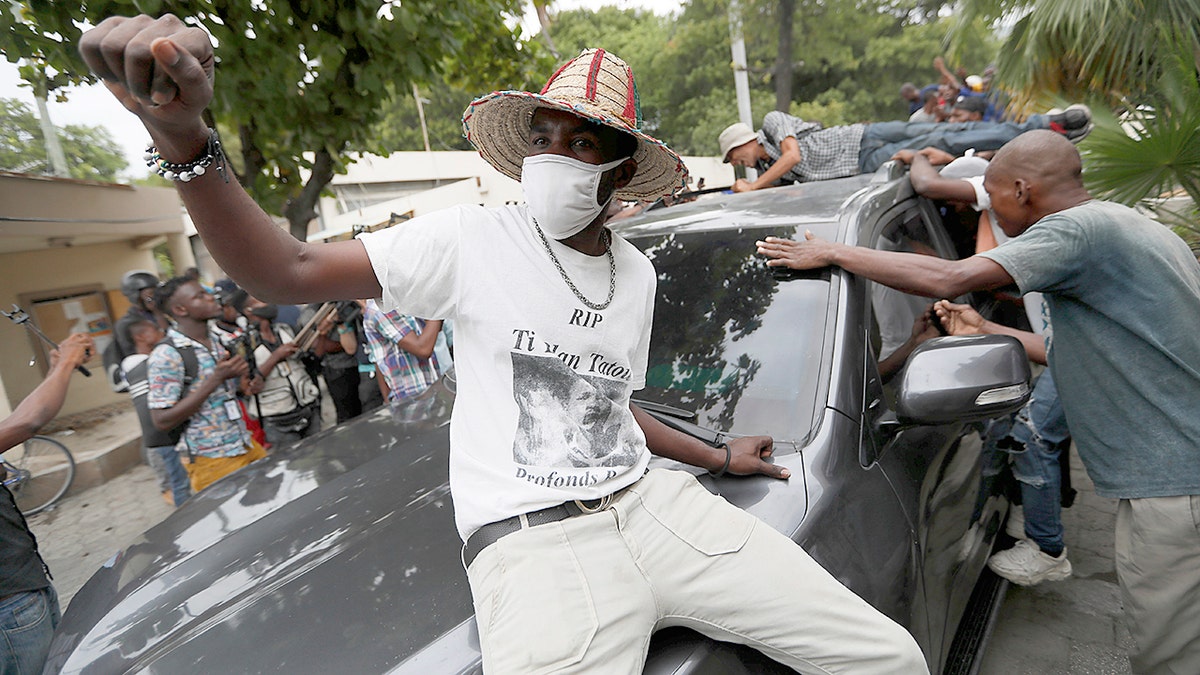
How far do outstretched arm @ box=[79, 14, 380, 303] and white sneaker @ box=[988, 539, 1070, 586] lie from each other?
266 centimetres

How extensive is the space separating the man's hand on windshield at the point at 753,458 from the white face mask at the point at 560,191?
2.24 ft

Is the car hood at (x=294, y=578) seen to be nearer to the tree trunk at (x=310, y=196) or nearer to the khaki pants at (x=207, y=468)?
the khaki pants at (x=207, y=468)

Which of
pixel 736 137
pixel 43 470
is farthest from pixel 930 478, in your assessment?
pixel 43 470

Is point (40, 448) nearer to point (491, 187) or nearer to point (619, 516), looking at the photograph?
point (619, 516)

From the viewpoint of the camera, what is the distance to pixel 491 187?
21.8m

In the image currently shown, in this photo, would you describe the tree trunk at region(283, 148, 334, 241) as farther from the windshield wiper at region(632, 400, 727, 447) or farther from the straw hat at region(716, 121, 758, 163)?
the windshield wiper at region(632, 400, 727, 447)

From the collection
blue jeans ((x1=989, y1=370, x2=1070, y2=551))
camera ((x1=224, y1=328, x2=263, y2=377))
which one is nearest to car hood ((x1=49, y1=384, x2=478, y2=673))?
camera ((x1=224, y1=328, x2=263, y2=377))

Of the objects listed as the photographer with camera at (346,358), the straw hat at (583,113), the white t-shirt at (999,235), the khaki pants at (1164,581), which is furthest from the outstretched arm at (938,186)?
the photographer with camera at (346,358)

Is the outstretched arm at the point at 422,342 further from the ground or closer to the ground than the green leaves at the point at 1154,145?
closer to the ground

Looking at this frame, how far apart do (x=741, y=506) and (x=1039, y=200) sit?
140cm

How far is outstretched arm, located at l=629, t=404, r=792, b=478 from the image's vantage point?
5.35ft

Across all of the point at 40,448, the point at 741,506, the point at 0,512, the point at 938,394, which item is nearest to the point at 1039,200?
the point at 938,394

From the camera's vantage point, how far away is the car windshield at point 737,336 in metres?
1.85

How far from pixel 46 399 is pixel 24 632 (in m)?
0.76
